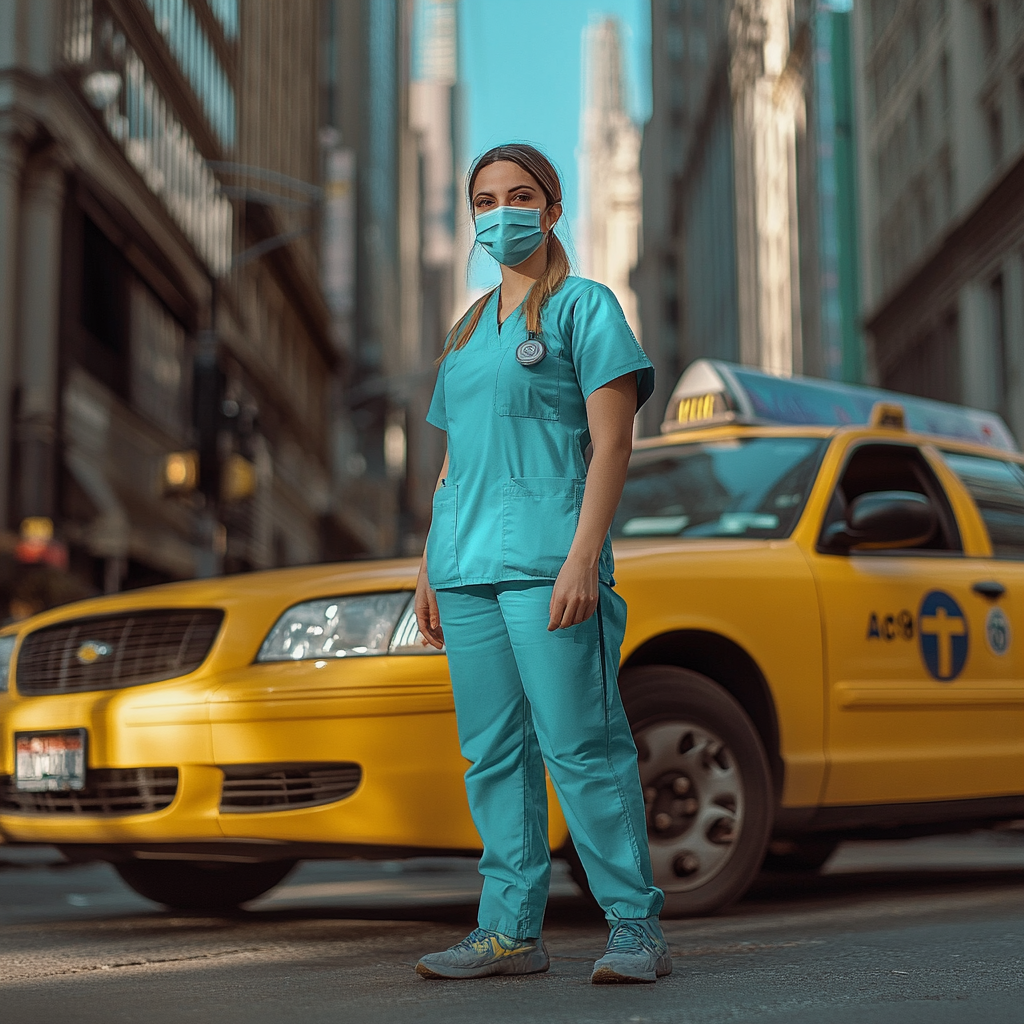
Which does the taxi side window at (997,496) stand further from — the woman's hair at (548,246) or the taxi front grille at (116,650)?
the taxi front grille at (116,650)

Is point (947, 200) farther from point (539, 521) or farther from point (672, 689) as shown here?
point (539, 521)

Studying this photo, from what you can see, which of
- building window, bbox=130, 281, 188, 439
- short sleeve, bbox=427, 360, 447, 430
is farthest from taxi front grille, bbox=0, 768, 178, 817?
building window, bbox=130, 281, 188, 439

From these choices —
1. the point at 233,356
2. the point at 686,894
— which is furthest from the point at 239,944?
the point at 233,356

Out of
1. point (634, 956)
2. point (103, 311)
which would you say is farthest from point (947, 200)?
point (634, 956)

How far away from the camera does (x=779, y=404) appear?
20.5ft

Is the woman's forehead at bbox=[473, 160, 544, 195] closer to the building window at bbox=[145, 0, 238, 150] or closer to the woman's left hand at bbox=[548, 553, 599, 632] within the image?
the woman's left hand at bbox=[548, 553, 599, 632]

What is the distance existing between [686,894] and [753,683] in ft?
2.36

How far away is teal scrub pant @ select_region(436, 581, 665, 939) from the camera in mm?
3529

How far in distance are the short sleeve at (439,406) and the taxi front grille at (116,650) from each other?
1129mm

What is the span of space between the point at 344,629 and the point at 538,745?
1.01 metres

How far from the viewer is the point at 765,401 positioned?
20.2 feet

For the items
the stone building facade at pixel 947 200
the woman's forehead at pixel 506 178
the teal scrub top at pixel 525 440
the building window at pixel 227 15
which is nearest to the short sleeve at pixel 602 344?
the teal scrub top at pixel 525 440

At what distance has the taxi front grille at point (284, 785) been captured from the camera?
4.41m

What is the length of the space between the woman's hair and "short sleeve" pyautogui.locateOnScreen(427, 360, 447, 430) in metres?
0.05
